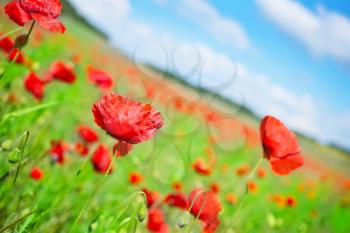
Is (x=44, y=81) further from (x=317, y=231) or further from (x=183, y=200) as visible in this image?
(x=317, y=231)

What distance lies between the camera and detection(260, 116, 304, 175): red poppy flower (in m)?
1.36

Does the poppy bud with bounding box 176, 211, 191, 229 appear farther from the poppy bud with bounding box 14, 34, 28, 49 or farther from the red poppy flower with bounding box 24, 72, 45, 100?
the red poppy flower with bounding box 24, 72, 45, 100

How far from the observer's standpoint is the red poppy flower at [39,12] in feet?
4.23

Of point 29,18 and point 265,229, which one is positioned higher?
point 29,18

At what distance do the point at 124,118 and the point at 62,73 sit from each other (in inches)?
57.1

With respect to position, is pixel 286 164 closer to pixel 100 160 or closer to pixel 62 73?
pixel 100 160

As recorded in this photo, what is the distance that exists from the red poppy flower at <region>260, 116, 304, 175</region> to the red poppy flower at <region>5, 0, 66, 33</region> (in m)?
0.56

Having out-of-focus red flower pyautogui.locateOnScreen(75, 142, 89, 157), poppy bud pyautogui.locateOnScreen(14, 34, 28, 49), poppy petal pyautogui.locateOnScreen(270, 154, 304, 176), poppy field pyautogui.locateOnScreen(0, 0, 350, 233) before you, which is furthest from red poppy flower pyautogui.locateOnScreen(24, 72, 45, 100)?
poppy petal pyautogui.locateOnScreen(270, 154, 304, 176)

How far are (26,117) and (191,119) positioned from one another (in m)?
3.30

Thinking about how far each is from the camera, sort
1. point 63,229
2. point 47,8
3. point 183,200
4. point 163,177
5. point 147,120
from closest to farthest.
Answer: point 147,120 < point 47,8 < point 183,200 < point 63,229 < point 163,177

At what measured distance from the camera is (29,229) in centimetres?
112

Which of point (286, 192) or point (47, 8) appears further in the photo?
point (286, 192)

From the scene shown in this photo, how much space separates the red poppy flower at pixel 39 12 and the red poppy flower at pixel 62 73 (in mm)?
1086

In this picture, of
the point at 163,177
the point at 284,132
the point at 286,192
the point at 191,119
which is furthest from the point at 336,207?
the point at 284,132
